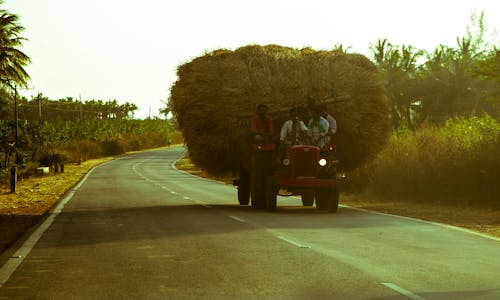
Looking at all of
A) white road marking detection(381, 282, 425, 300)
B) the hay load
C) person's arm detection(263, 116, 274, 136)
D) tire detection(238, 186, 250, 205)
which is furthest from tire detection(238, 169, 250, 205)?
white road marking detection(381, 282, 425, 300)

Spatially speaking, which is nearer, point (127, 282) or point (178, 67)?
point (127, 282)

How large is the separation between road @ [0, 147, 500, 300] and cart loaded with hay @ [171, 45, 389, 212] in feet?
4.43

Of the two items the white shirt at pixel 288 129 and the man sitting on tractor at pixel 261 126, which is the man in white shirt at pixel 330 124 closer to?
the white shirt at pixel 288 129

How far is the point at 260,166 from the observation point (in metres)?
19.4

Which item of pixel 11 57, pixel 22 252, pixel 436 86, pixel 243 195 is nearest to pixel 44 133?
pixel 11 57

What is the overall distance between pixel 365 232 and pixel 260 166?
5.17 meters

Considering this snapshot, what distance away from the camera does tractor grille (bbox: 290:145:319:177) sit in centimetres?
1883

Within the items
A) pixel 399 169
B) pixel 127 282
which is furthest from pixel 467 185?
pixel 127 282

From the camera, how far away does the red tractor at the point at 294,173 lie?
18.8 meters

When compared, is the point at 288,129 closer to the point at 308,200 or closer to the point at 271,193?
the point at 271,193

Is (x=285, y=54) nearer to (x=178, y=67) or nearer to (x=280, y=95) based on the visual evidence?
(x=280, y=95)

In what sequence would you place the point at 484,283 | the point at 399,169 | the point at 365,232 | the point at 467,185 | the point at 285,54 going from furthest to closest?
the point at 399,169 → the point at 467,185 → the point at 285,54 → the point at 365,232 → the point at 484,283

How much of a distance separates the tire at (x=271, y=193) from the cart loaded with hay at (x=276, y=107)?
2cm

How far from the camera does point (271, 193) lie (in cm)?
1934
